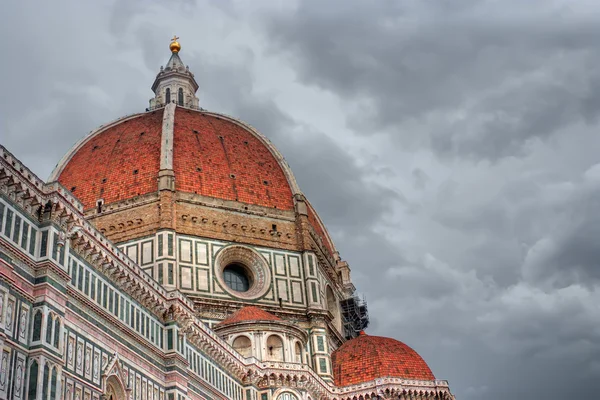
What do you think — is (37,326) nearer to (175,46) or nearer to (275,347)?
(275,347)

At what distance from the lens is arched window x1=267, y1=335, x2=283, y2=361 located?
42094 millimetres

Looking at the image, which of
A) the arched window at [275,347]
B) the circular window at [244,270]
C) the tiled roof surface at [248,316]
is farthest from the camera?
the circular window at [244,270]

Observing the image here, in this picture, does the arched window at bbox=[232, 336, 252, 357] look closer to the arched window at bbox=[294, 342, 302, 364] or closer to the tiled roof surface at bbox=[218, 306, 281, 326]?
the tiled roof surface at bbox=[218, 306, 281, 326]

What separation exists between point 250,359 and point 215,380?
4131 mm

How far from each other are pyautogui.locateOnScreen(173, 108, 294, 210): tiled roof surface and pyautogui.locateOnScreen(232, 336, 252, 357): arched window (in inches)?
480

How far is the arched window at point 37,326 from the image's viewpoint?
23375mm

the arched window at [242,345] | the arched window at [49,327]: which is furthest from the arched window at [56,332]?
the arched window at [242,345]

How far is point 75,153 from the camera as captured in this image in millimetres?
56312

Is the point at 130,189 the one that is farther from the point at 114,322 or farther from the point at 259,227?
the point at 114,322

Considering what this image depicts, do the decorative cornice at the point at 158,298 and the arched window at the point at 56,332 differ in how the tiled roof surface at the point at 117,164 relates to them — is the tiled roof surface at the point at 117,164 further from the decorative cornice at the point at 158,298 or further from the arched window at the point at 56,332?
the arched window at the point at 56,332

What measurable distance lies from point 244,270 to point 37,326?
86.9 ft

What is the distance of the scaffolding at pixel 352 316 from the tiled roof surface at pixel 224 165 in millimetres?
9041

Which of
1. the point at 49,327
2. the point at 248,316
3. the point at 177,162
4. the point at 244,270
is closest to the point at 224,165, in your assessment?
the point at 177,162

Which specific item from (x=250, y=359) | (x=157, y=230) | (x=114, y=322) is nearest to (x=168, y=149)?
(x=157, y=230)
